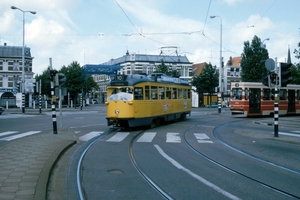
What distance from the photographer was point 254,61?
4784cm

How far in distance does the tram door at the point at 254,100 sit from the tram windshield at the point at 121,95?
1529 centimetres

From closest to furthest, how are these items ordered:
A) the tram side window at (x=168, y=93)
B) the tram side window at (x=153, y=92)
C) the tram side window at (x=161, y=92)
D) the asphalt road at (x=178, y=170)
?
the asphalt road at (x=178, y=170) < the tram side window at (x=153, y=92) < the tram side window at (x=161, y=92) < the tram side window at (x=168, y=93)

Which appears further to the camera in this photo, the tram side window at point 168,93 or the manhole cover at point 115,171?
the tram side window at point 168,93

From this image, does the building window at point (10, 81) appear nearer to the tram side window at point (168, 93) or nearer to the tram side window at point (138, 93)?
the tram side window at point (168, 93)

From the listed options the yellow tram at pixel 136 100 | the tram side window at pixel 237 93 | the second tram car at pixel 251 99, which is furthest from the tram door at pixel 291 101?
the yellow tram at pixel 136 100

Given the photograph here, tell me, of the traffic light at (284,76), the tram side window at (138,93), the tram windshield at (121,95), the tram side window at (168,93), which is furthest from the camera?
the tram side window at (168,93)

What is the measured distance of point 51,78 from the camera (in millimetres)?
16297

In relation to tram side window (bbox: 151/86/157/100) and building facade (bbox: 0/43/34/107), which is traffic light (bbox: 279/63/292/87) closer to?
tram side window (bbox: 151/86/157/100)

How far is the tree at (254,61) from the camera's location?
47781 millimetres

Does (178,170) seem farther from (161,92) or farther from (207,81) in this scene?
(207,81)

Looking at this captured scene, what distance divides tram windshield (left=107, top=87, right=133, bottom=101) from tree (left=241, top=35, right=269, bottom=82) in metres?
33.8

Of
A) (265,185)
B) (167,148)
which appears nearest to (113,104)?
(167,148)

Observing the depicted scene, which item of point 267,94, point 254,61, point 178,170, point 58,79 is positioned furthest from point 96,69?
point 178,170

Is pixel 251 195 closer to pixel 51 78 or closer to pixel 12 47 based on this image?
pixel 51 78
